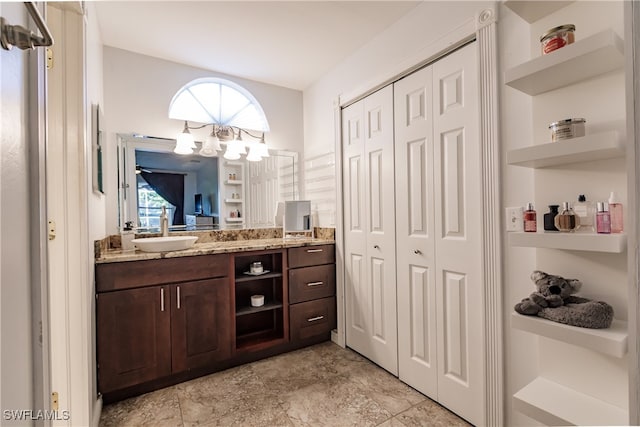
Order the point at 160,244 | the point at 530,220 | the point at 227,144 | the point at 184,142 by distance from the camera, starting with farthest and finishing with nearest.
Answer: the point at 227,144 → the point at 184,142 → the point at 160,244 → the point at 530,220

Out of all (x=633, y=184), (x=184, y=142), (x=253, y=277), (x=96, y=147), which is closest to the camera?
(x=633, y=184)

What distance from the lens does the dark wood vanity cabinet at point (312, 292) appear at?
8.26ft

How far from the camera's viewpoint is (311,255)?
259 centimetres

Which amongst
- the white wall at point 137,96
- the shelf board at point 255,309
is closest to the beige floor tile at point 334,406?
the shelf board at point 255,309

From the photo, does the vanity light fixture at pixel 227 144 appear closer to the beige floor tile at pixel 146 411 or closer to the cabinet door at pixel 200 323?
the cabinet door at pixel 200 323

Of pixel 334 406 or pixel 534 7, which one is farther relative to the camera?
pixel 334 406

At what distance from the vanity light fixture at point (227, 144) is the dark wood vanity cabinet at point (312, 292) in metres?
1.08

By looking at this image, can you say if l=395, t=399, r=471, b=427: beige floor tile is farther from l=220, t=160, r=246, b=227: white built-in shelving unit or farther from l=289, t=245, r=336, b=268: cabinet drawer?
l=220, t=160, r=246, b=227: white built-in shelving unit

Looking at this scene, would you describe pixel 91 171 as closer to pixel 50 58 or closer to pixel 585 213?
pixel 50 58

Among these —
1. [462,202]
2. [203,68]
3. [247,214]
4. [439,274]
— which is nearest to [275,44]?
[203,68]

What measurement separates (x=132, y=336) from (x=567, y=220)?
2.38 meters

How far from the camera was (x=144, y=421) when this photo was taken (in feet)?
5.58

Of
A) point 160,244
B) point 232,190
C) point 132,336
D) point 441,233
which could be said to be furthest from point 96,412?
point 441,233

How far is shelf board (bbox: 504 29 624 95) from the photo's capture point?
1012mm
